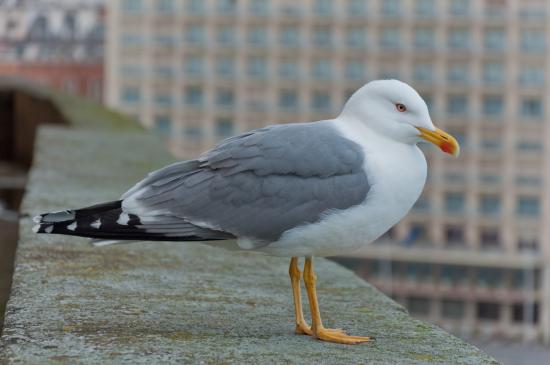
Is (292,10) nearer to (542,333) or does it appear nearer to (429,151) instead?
(429,151)

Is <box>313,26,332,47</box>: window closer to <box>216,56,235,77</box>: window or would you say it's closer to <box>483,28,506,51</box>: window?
<box>216,56,235,77</box>: window

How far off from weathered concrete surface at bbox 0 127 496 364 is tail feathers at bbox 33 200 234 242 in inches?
9.2

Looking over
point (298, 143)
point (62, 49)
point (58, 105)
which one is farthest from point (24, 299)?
point (62, 49)

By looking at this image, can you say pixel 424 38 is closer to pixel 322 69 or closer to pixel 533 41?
pixel 533 41

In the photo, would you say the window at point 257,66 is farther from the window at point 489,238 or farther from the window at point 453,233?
the window at point 489,238

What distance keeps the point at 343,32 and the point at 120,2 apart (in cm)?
1159

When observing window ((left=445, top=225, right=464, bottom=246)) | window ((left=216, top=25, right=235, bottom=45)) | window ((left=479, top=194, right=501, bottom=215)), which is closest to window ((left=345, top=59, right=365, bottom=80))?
window ((left=216, top=25, right=235, bottom=45))

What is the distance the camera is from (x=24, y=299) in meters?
3.64

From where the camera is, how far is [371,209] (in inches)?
139

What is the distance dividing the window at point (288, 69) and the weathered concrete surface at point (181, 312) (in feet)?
200

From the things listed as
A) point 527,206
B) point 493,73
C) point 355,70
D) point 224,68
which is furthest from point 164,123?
point 527,206

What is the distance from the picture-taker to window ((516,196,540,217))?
6109cm

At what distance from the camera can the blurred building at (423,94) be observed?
58.8 m

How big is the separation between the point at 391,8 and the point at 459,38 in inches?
145
